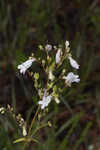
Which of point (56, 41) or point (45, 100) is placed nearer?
point (45, 100)

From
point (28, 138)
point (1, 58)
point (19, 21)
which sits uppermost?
point (19, 21)

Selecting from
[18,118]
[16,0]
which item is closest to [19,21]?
[16,0]

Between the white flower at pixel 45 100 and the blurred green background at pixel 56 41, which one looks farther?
the blurred green background at pixel 56 41

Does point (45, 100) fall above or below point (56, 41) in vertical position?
below

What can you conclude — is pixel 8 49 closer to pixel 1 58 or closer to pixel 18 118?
pixel 1 58

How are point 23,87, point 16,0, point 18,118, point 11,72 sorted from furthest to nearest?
point 16,0 < point 11,72 < point 23,87 < point 18,118

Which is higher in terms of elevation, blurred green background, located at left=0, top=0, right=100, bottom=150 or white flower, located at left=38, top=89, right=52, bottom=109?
blurred green background, located at left=0, top=0, right=100, bottom=150

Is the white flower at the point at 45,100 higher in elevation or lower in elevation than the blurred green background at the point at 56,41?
lower

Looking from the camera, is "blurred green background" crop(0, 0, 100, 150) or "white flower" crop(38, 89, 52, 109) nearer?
"white flower" crop(38, 89, 52, 109)
